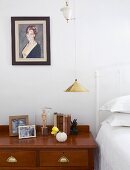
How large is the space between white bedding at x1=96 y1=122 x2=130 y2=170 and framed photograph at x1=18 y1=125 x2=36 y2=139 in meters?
0.63

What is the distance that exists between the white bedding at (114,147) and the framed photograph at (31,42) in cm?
97

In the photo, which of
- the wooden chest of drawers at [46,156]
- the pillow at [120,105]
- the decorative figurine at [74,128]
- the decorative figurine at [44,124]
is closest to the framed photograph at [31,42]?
the decorative figurine at [44,124]

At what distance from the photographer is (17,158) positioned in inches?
89.5

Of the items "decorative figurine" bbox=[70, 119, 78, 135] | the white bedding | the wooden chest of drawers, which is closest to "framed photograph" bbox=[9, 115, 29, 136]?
the wooden chest of drawers

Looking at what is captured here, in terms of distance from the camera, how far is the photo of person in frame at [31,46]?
9.19ft

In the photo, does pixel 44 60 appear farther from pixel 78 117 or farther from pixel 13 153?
pixel 13 153

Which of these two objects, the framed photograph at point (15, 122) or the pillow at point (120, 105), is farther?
the framed photograph at point (15, 122)

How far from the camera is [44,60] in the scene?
9.18ft

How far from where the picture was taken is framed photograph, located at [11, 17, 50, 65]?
2789 mm

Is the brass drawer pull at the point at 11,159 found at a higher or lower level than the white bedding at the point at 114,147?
lower

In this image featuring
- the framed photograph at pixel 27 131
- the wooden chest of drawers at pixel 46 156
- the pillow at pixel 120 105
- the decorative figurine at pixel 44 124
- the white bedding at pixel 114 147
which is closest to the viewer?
the white bedding at pixel 114 147

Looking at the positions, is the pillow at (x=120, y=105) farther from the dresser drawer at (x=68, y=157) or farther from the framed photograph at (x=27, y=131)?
the framed photograph at (x=27, y=131)

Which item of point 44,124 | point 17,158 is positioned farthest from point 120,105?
point 17,158

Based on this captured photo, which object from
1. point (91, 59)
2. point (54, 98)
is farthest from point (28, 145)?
point (91, 59)
